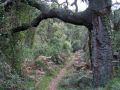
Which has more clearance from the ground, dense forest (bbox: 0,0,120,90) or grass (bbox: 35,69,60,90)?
dense forest (bbox: 0,0,120,90)

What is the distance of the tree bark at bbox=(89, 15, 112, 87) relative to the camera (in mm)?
11961

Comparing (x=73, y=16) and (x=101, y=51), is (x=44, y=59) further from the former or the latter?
(x=101, y=51)

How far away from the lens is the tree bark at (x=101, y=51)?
39.2ft

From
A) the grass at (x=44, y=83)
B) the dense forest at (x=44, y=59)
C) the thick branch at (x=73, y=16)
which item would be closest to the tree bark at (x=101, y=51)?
the dense forest at (x=44, y=59)

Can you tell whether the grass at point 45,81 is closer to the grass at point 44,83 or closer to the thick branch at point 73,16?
the grass at point 44,83

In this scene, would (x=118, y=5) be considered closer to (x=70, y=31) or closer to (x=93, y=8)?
(x=93, y=8)

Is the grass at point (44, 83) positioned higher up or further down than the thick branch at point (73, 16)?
further down

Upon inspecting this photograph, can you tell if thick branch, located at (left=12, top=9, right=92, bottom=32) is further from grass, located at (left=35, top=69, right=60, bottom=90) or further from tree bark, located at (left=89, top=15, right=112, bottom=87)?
grass, located at (left=35, top=69, right=60, bottom=90)

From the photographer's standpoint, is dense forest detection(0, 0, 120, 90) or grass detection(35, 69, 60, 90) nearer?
dense forest detection(0, 0, 120, 90)

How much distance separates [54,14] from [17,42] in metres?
3.43

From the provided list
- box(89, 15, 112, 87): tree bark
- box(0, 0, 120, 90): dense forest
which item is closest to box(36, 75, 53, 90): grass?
box(0, 0, 120, 90): dense forest

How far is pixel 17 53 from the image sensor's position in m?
15.0

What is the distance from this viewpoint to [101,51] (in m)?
12.0

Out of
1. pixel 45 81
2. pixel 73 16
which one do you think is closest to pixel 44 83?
pixel 45 81
